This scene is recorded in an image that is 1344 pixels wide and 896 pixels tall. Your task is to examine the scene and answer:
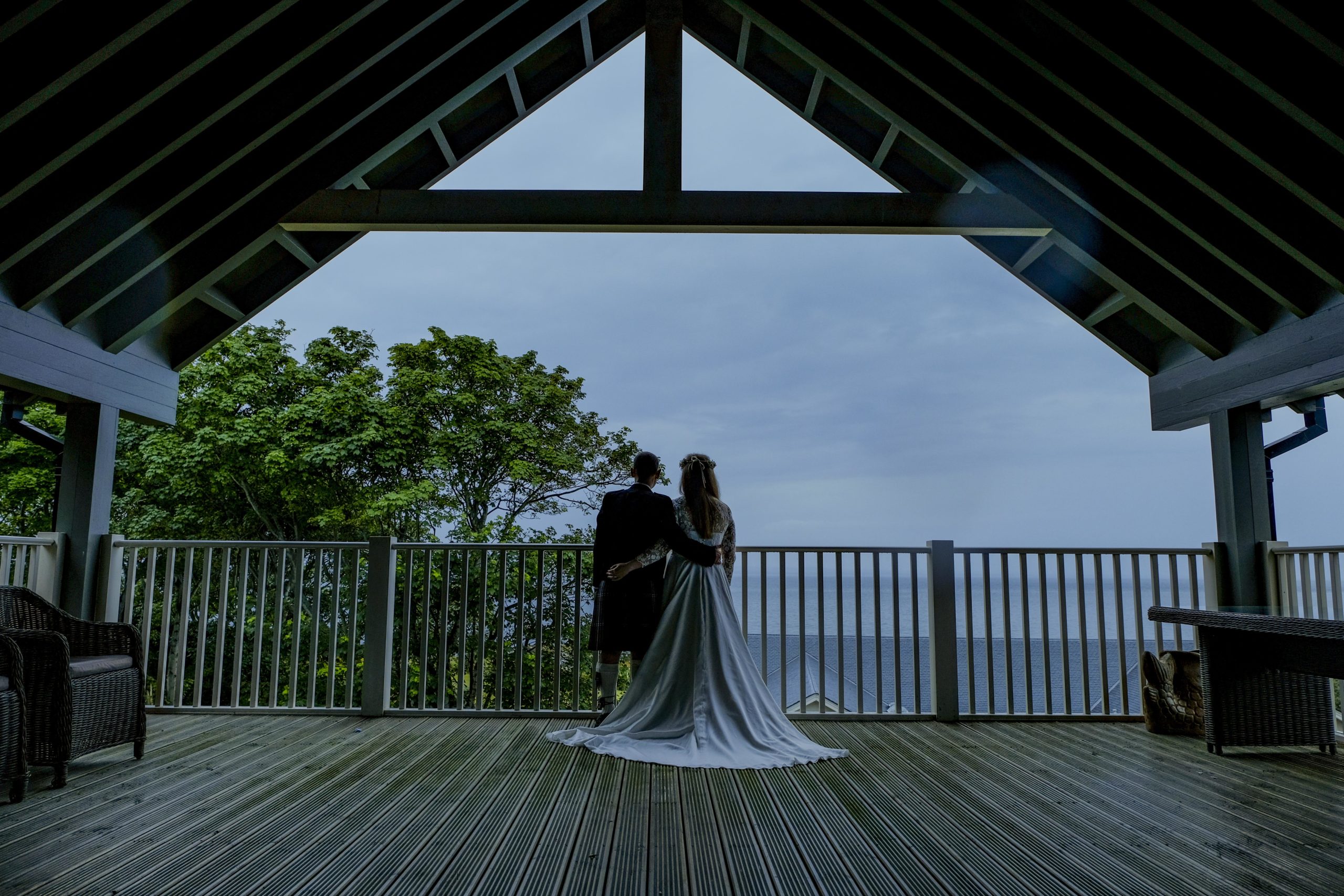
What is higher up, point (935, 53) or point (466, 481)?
point (935, 53)

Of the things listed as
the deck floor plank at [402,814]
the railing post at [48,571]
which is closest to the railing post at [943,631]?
the deck floor plank at [402,814]

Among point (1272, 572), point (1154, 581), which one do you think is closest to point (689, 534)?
point (1154, 581)

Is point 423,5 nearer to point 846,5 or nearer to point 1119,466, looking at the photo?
point 846,5

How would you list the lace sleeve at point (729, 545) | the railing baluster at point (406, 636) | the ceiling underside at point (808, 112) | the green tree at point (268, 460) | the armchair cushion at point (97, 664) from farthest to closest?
1. the green tree at point (268, 460)
2. the railing baluster at point (406, 636)
3. the lace sleeve at point (729, 545)
4. the ceiling underside at point (808, 112)
5. the armchair cushion at point (97, 664)

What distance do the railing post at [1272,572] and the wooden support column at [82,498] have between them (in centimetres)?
683

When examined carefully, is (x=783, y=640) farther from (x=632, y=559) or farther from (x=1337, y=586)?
(x=1337, y=586)

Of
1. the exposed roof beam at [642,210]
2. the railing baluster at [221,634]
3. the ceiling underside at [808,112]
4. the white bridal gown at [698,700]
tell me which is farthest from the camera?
the exposed roof beam at [642,210]

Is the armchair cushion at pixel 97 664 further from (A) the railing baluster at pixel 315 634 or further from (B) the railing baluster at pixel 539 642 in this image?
(B) the railing baluster at pixel 539 642

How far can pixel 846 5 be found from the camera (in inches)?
173

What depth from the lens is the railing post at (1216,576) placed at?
4773 millimetres

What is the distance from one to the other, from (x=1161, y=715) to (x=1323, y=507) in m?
3.47

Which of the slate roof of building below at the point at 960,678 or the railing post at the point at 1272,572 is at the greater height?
the railing post at the point at 1272,572

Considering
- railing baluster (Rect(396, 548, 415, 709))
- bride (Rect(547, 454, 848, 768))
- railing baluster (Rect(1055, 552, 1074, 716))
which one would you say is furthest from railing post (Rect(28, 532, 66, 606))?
railing baluster (Rect(1055, 552, 1074, 716))

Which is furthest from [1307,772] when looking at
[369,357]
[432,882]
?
[369,357]
